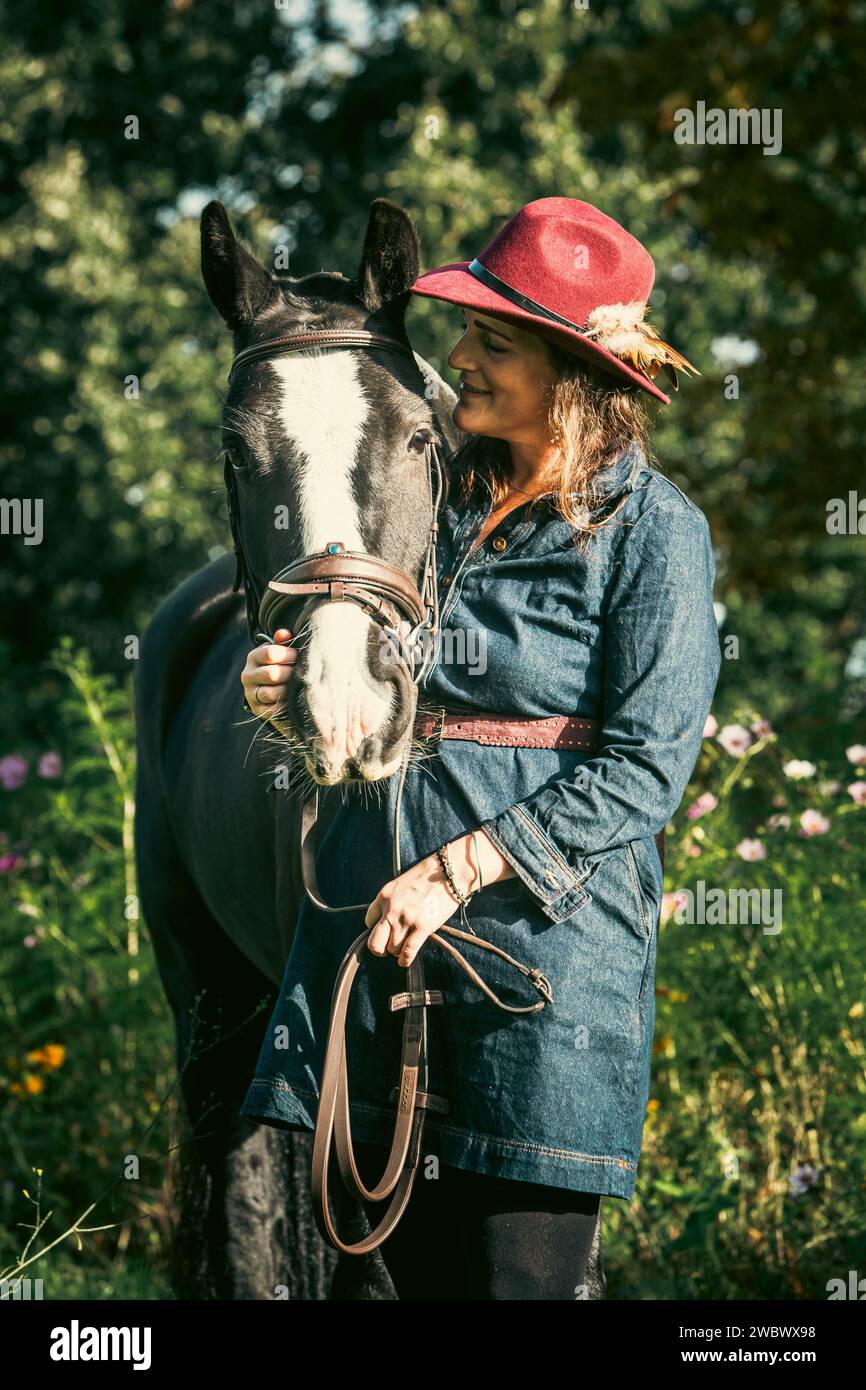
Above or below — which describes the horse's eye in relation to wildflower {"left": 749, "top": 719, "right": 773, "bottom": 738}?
above

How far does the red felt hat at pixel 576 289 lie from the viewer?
85.5 inches

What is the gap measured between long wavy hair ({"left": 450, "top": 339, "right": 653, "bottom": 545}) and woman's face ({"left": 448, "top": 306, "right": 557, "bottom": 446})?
0.9 inches

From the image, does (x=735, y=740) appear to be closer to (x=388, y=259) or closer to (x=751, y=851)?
(x=751, y=851)

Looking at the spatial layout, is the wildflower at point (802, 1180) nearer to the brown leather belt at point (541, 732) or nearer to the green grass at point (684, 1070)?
the green grass at point (684, 1070)

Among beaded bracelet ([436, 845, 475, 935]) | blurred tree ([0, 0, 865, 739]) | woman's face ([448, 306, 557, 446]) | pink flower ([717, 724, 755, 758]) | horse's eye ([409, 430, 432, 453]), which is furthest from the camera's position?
blurred tree ([0, 0, 865, 739])

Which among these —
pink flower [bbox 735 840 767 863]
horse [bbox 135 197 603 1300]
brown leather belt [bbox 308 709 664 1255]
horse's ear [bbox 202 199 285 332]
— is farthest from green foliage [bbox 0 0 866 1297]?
horse's ear [bbox 202 199 285 332]

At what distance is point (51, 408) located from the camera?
10.2 meters

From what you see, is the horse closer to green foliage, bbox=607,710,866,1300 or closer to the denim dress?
the denim dress

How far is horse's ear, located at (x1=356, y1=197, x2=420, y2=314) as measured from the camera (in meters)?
2.42

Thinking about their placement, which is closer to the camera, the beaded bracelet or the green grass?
the beaded bracelet

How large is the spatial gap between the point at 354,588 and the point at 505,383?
0.44 m

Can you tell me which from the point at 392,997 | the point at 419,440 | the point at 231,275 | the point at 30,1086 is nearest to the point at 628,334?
the point at 419,440

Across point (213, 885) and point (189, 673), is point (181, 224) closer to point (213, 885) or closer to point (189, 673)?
point (189, 673)

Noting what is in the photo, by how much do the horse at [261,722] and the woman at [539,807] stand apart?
0.13 meters
